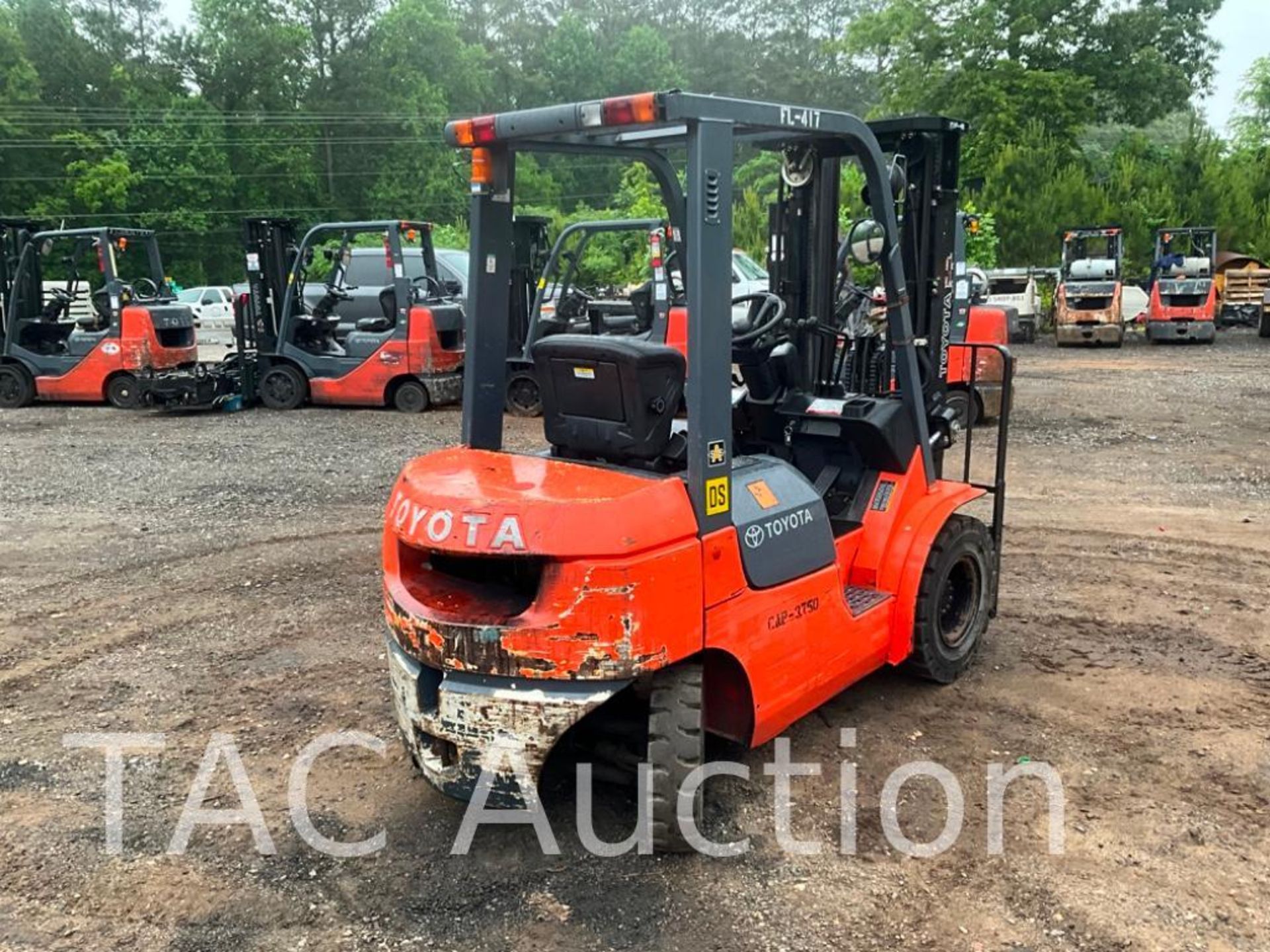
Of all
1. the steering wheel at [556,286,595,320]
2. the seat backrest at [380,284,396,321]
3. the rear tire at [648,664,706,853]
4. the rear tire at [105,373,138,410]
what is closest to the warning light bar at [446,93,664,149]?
the rear tire at [648,664,706,853]

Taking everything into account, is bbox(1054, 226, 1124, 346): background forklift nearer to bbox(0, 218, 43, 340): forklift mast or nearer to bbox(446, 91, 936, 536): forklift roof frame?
bbox(0, 218, 43, 340): forklift mast

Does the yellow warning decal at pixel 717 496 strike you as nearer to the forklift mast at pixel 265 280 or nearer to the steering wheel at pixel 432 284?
the steering wheel at pixel 432 284

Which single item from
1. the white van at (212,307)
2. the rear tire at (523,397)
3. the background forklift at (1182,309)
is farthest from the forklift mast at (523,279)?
the background forklift at (1182,309)

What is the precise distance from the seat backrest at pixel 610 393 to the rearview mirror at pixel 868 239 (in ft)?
3.51

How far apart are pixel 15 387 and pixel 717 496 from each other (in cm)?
1449

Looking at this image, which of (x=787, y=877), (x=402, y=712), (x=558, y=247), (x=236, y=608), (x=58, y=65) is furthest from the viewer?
(x=58, y=65)

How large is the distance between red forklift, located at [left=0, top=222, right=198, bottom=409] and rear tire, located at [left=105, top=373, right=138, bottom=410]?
12 mm

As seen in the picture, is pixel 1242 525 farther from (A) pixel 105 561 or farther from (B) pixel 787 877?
(A) pixel 105 561

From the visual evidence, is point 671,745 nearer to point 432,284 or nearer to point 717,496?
point 717,496

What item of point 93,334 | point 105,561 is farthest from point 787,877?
point 93,334

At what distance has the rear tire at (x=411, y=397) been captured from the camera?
13.5 metres

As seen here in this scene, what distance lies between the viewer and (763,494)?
12.8 ft

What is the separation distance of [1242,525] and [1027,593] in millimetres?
2352

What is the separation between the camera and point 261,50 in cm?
4438
